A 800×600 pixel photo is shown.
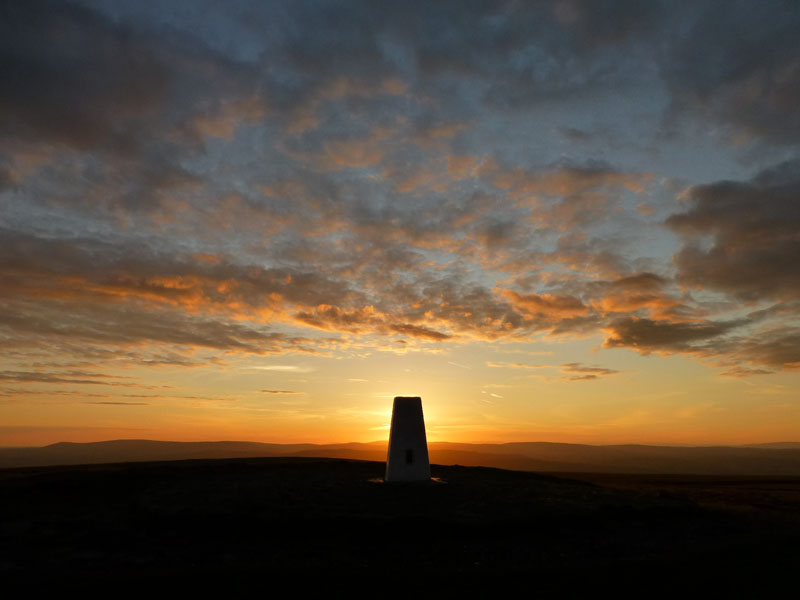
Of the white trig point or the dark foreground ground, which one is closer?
the dark foreground ground

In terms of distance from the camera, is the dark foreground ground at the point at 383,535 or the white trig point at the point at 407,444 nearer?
the dark foreground ground at the point at 383,535

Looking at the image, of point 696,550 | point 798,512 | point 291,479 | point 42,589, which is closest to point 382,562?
point 42,589

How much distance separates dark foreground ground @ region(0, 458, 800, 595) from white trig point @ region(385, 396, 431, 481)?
2.04m

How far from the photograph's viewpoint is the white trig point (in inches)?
1032

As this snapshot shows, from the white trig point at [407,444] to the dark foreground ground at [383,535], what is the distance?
204cm

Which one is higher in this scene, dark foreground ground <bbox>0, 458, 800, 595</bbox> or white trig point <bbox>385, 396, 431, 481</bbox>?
white trig point <bbox>385, 396, 431, 481</bbox>

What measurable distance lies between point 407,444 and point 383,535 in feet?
34.2

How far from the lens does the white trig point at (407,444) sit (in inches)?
1032

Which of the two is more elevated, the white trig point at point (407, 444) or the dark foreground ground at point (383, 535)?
the white trig point at point (407, 444)

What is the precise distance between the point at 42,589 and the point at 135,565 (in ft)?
7.30

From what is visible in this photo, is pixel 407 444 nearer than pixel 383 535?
No

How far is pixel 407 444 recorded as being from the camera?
26641 millimetres

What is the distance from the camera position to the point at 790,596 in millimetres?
11219

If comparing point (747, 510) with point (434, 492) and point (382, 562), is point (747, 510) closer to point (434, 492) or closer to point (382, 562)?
point (434, 492)
